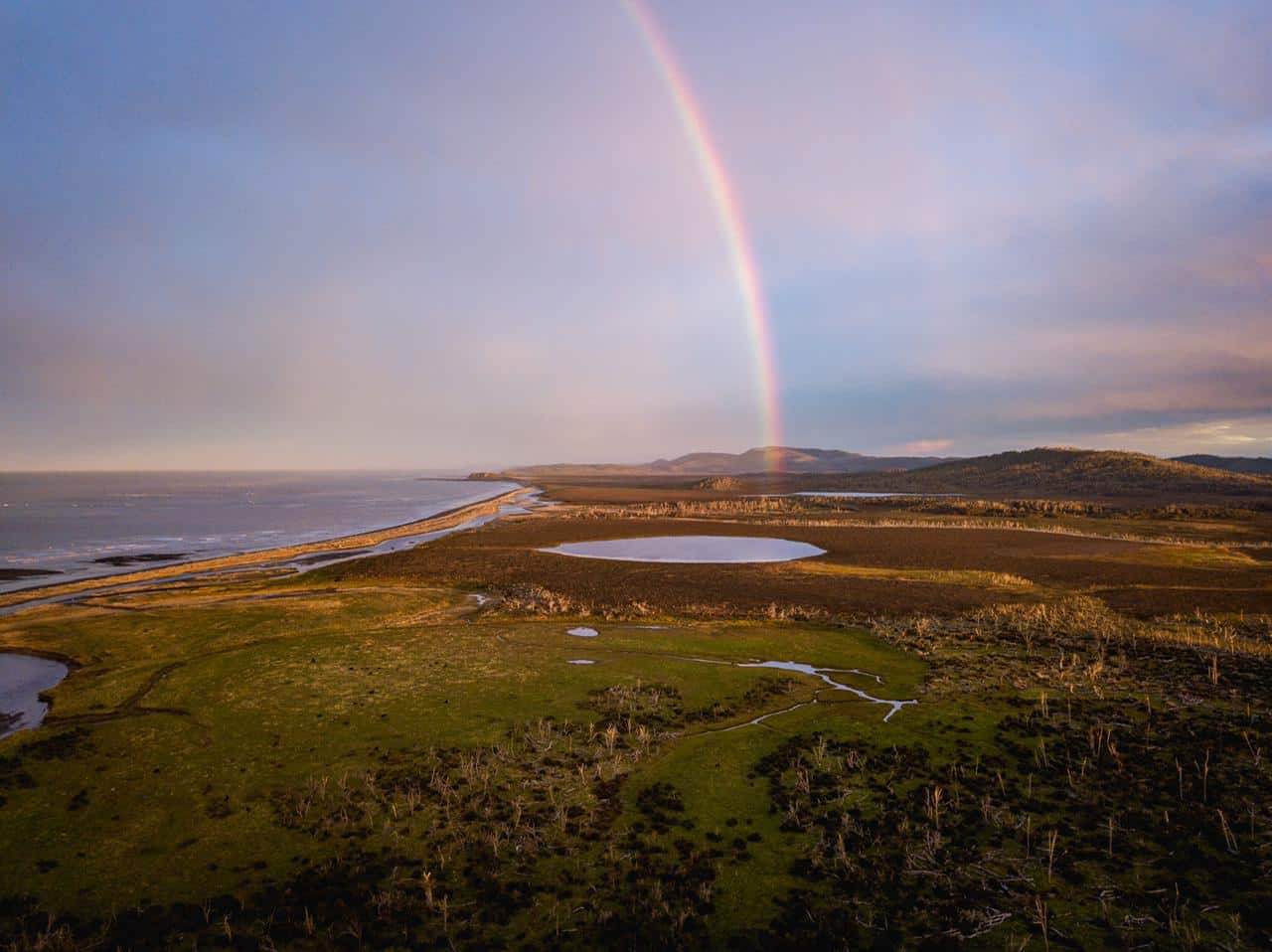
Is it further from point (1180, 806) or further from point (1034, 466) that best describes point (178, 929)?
point (1034, 466)

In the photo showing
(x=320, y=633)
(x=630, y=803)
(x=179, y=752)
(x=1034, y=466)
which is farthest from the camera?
(x=1034, y=466)

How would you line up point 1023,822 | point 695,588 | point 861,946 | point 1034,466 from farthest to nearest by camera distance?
point 1034,466, point 695,588, point 1023,822, point 861,946

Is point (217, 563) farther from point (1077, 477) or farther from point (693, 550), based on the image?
point (1077, 477)

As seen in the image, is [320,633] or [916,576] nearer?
[320,633]

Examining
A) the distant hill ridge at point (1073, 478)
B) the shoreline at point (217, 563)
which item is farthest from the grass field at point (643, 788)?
the distant hill ridge at point (1073, 478)

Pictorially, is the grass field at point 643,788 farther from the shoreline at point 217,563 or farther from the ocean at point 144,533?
the ocean at point 144,533

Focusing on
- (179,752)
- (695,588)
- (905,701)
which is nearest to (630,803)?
(905,701)
